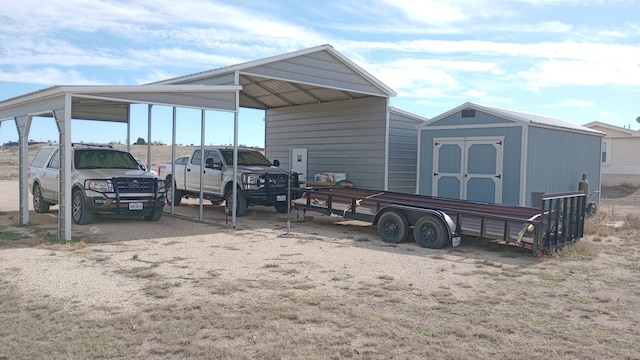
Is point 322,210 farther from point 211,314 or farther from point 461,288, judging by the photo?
point 211,314

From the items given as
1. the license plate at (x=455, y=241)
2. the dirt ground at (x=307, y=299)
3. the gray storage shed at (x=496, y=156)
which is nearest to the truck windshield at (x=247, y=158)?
the dirt ground at (x=307, y=299)

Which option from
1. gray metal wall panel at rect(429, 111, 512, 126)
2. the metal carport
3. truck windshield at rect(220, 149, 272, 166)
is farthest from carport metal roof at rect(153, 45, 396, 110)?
gray metal wall panel at rect(429, 111, 512, 126)

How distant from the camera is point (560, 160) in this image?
14.7m

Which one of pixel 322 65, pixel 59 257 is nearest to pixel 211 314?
pixel 59 257

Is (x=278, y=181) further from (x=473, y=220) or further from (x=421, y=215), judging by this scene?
(x=473, y=220)

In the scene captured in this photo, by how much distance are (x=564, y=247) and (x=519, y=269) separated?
1886 mm

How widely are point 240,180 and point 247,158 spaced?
1407 mm

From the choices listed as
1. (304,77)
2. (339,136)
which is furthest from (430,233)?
(339,136)

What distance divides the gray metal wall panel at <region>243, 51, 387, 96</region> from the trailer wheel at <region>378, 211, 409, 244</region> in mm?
5023

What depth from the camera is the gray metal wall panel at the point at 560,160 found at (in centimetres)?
1347

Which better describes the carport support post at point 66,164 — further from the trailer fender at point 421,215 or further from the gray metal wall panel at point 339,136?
the gray metal wall panel at point 339,136

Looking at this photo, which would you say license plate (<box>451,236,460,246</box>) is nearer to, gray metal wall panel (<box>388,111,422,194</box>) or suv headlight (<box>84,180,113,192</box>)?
gray metal wall panel (<box>388,111,422,194</box>)

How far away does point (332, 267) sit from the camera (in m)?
8.13

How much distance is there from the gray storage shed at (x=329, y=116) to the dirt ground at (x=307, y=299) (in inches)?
199
